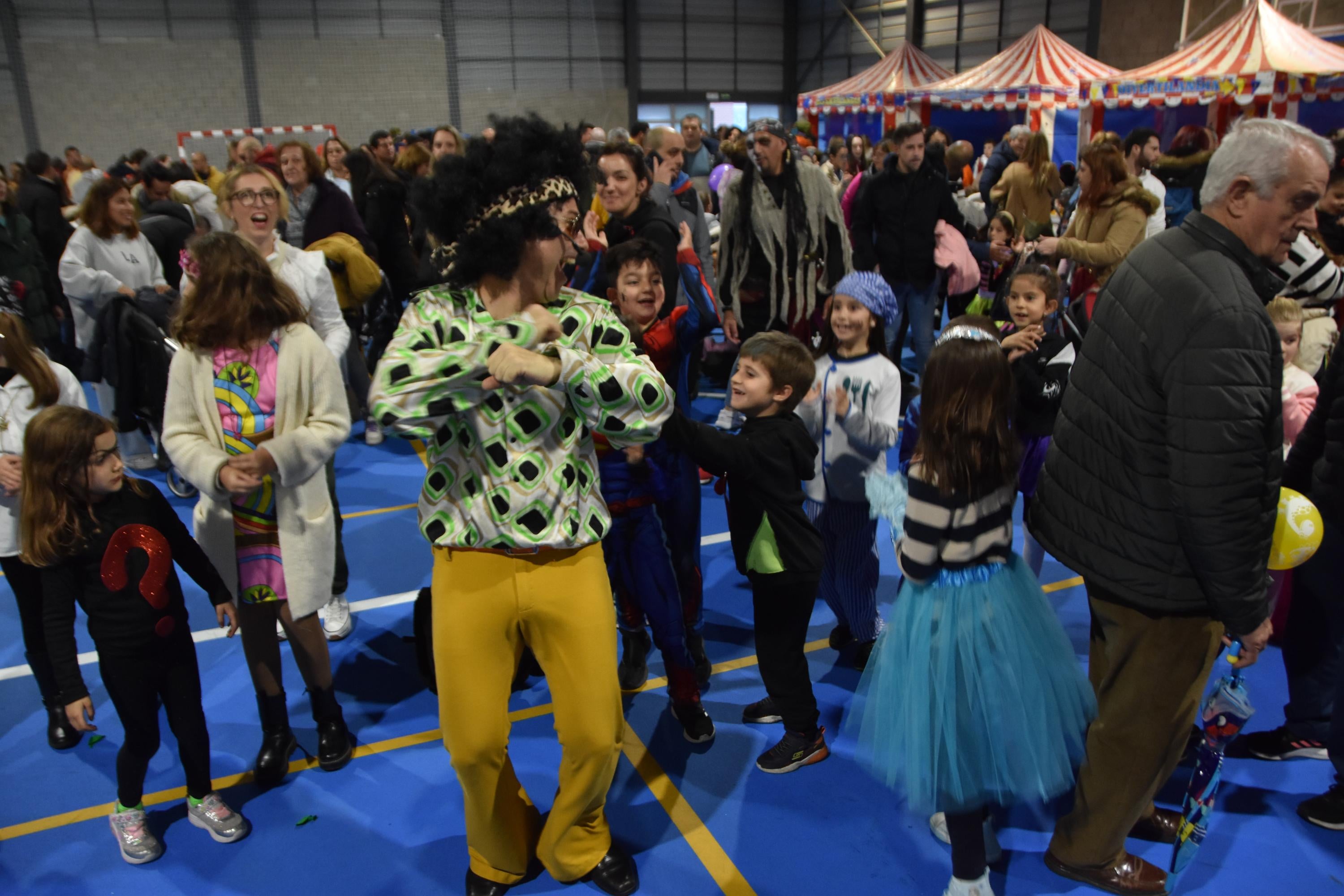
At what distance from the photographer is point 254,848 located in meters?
2.77

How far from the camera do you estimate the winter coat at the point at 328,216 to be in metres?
5.29

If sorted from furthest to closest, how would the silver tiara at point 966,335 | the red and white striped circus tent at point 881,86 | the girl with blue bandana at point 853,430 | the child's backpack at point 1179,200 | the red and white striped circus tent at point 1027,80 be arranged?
the red and white striped circus tent at point 881,86 → the red and white striped circus tent at point 1027,80 → the child's backpack at point 1179,200 → the girl with blue bandana at point 853,430 → the silver tiara at point 966,335

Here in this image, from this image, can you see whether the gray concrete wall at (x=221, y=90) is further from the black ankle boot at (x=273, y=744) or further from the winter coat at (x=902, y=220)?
the black ankle boot at (x=273, y=744)

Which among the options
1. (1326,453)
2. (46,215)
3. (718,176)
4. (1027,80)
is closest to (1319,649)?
(1326,453)

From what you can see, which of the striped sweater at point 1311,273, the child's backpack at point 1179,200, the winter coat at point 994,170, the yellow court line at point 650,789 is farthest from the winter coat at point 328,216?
the winter coat at point 994,170

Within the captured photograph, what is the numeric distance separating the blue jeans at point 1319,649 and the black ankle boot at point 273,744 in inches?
134

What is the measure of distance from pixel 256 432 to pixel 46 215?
645 cm

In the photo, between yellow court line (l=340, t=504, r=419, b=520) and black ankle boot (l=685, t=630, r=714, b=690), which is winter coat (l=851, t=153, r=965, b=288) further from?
black ankle boot (l=685, t=630, r=714, b=690)

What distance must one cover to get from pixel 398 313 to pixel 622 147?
370cm

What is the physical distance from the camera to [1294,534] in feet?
7.68

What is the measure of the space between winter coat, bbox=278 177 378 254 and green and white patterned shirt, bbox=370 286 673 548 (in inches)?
141

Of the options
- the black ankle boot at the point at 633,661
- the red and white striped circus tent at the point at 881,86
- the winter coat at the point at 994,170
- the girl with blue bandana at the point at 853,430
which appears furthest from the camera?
the red and white striped circus tent at the point at 881,86

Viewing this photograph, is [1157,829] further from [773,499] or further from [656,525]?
[656,525]


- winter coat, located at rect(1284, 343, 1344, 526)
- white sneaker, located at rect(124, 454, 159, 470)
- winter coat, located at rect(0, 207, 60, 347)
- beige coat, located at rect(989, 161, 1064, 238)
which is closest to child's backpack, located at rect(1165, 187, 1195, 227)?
beige coat, located at rect(989, 161, 1064, 238)
